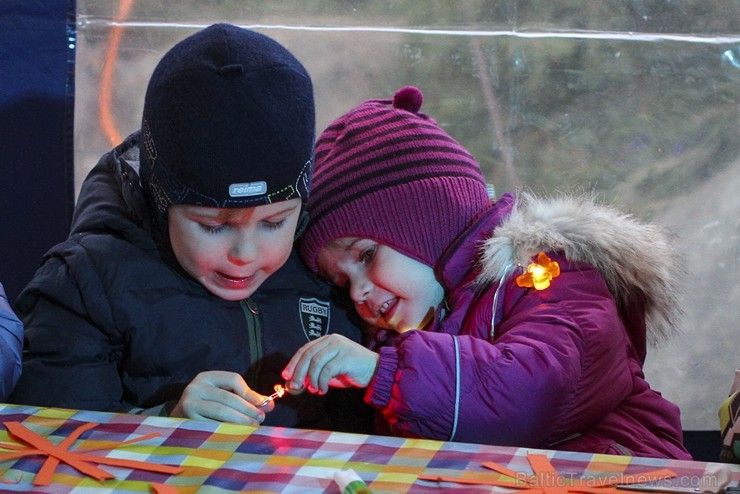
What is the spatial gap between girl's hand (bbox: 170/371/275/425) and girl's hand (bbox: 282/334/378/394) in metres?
0.06

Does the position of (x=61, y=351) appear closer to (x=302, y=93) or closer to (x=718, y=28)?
(x=302, y=93)

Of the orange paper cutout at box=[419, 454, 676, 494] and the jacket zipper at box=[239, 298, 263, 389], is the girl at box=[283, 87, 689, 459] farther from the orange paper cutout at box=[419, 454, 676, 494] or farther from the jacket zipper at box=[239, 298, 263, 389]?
the orange paper cutout at box=[419, 454, 676, 494]

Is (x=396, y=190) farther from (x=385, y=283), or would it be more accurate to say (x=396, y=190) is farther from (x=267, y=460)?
(x=267, y=460)

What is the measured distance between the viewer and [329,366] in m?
1.31

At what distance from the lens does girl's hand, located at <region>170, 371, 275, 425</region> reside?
128cm

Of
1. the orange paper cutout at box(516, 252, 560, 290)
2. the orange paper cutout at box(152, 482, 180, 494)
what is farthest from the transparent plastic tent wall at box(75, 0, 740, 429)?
the orange paper cutout at box(152, 482, 180, 494)

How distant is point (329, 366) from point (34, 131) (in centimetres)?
113

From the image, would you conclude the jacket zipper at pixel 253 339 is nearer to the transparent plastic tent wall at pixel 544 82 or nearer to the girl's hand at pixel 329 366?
the girl's hand at pixel 329 366

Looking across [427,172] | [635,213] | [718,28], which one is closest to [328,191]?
[427,172]

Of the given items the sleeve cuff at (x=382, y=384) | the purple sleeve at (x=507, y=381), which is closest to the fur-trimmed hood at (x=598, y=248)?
the purple sleeve at (x=507, y=381)

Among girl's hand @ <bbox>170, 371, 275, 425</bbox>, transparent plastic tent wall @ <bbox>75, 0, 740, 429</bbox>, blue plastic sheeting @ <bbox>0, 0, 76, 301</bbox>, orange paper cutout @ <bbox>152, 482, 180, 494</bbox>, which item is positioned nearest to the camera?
orange paper cutout @ <bbox>152, 482, 180, 494</bbox>

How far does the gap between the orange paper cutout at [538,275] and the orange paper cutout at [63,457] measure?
27.2 inches

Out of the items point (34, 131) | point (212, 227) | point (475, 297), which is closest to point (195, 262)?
point (212, 227)

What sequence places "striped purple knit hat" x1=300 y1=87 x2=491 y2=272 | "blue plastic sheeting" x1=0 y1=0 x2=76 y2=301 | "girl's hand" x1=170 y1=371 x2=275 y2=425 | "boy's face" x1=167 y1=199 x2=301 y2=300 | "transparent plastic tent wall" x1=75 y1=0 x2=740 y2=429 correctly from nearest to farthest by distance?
"girl's hand" x1=170 y1=371 x2=275 y2=425
"boy's face" x1=167 y1=199 x2=301 y2=300
"striped purple knit hat" x1=300 y1=87 x2=491 y2=272
"blue plastic sheeting" x1=0 y1=0 x2=76 y2=301
"transparent plastic tent wall" x1=75 y1=0 x2=740 y2=429
